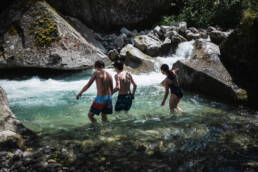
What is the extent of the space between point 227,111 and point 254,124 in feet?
4.70

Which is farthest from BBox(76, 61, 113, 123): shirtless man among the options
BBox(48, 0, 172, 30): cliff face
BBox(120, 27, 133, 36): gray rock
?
BBox(120, 27, 133, 36): gray rock

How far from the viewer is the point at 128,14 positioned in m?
17.0

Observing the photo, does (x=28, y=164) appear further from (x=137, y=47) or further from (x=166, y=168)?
(x=137, y=47)

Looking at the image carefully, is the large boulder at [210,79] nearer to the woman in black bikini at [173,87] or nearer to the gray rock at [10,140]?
the woman in black bikini at [173,87]

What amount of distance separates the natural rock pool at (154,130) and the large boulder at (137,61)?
3374 mm

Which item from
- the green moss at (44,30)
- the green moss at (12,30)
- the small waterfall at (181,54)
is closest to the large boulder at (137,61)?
the small waterfall at (181,54)

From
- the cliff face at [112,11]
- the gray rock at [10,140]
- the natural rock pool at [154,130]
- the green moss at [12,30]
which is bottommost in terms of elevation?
the natural rock pool at [154,130]

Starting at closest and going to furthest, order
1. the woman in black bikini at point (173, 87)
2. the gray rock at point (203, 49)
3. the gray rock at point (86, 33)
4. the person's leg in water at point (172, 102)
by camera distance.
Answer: the woman in black bikini at point (173, 87), the person's leg in water at point (172, 102), the gray rock at point (203, 49), the gray rock at point (86, 33)

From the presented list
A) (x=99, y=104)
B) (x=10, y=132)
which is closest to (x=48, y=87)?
(x=99, y=104)

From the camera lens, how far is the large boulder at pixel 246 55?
7316 mm

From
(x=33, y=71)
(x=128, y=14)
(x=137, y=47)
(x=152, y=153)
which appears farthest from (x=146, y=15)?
(x=152, y=153)

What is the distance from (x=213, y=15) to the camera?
1809 cm

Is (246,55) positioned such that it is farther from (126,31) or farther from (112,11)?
(112,11)

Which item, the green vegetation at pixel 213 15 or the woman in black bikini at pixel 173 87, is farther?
the green vegetation at pixel 213 15
